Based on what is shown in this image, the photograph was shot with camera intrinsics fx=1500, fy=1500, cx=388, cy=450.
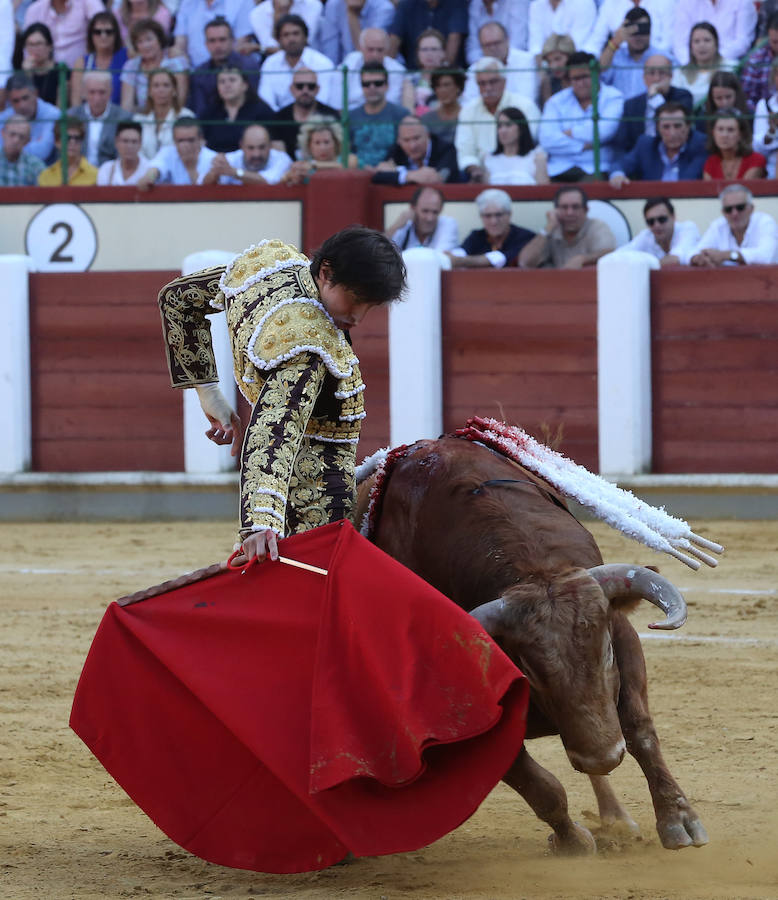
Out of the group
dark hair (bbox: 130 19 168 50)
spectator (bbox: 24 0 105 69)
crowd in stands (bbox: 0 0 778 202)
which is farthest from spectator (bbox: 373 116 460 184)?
spectator (bbox: 24 0 105 69)

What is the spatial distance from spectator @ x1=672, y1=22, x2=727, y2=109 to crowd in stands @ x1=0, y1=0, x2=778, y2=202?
0.01 metres

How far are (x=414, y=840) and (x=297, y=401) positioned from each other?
2.34 feet

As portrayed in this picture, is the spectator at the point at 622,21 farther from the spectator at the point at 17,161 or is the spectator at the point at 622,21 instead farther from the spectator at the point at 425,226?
the spectator at the point at 17,161

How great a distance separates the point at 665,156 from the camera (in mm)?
7438

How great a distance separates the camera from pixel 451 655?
2312mm

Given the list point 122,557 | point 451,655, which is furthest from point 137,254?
point 451,655

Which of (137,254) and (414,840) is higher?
(137,254)

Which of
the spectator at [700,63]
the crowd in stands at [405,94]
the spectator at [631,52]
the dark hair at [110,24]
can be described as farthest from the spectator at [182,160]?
the spectator at [700,63]

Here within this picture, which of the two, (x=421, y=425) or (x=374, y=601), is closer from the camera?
(x=374, y=601)

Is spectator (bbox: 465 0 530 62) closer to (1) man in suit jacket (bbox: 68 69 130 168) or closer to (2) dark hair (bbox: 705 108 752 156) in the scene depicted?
(2) dark hair (bbox: 705 108 752 156)

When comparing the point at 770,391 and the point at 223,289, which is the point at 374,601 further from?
the point at 770,391

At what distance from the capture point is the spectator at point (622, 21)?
7672mm

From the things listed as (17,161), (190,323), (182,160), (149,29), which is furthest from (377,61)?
(190,323)

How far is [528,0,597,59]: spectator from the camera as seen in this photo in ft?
25.7
